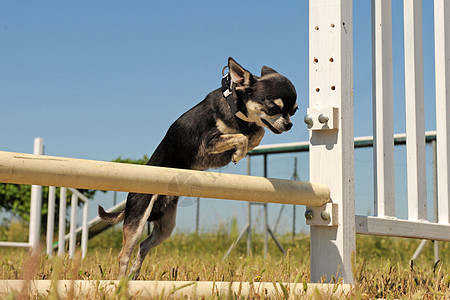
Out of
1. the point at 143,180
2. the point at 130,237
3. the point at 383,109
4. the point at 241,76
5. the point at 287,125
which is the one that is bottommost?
the point at 130,237

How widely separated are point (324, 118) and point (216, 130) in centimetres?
52

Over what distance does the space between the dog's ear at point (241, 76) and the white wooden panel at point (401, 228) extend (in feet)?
2.75

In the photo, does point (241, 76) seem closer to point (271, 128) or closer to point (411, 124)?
point (271, 128)

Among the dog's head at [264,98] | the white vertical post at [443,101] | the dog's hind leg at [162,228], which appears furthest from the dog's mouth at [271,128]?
the white vertical post at [443,101]

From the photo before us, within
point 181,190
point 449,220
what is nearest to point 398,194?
point 449,220

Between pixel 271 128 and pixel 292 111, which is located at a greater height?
pixel 292 111

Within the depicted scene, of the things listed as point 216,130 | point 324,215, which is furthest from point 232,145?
point 324,215

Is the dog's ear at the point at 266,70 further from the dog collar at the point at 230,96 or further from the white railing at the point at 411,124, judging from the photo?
the white railing at the point at 411,124

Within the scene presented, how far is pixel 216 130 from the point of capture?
2615 mm

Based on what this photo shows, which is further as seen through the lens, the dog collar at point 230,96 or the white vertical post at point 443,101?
the white vertical post at point 443,101

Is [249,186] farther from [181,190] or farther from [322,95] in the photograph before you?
[322,95]

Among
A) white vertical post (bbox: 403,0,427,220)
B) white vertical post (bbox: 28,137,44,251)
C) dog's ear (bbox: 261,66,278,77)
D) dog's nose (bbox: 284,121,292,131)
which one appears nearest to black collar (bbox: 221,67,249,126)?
dog's nose (bbox: 284,121,292,131)

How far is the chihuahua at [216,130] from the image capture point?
259 cm

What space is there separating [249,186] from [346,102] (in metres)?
0.69
